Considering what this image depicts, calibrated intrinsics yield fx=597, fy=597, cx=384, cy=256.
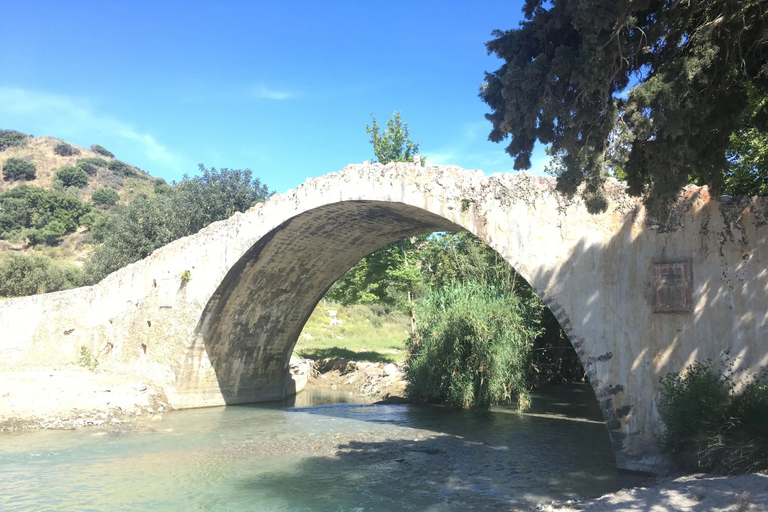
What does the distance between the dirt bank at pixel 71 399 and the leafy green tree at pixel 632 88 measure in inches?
419

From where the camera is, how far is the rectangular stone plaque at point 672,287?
7539mm

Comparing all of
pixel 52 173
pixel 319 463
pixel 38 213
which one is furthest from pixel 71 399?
pixel 52 173

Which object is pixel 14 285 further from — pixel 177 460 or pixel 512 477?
pixel 512 477

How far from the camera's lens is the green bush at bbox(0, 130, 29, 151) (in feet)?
189

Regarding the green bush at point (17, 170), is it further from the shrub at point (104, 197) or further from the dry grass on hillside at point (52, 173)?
the shrub at point (104, 197)

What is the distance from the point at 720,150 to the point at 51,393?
42.9ft

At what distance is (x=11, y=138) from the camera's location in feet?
194

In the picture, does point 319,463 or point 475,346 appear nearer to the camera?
point 319,463

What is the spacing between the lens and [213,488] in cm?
788

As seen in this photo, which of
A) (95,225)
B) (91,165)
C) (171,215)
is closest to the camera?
(171,215)

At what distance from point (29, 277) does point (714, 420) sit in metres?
25.7

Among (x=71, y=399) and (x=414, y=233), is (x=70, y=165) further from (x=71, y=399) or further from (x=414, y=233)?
(x=414, y=233)

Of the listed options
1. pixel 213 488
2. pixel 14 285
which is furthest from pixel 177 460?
pixel 14 285

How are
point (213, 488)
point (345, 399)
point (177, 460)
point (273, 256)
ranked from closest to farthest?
1. point (213, 488)
2. point (177, 460)
3. point (273, 256)
4. point (345, 399)
